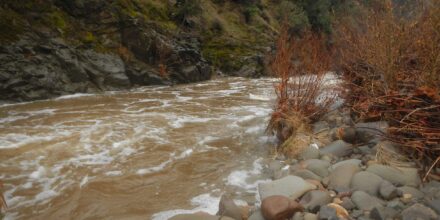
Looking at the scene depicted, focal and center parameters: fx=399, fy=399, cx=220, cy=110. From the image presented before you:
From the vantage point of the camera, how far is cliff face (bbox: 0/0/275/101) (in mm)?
10266

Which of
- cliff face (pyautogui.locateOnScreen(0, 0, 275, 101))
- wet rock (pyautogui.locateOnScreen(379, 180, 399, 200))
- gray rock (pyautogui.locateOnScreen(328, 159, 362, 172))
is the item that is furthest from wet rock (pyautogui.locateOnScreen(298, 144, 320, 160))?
cliff face (pyautogui.locateOnScreen(0, 0, 275, 101))

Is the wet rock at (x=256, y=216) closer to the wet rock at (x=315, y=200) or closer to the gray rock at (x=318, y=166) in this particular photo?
the wet rock at (x=315, y=200)

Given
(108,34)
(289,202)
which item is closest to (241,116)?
(289,202)

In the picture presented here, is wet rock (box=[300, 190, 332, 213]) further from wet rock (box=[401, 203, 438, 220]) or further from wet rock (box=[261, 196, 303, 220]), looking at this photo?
wet rock (box=[401, 203, 438, 220])

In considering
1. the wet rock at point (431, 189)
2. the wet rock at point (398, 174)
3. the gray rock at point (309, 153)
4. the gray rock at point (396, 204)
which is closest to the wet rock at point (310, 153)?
the gray rock at point (309, 153)

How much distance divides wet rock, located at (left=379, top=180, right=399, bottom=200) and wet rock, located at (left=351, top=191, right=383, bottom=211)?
0.09m

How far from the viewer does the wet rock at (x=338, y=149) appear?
4.62 metres

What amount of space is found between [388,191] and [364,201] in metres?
0.23

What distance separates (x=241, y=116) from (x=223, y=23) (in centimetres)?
1248

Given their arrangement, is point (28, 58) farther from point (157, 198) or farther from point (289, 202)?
point (289, 202)

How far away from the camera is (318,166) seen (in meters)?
4.30

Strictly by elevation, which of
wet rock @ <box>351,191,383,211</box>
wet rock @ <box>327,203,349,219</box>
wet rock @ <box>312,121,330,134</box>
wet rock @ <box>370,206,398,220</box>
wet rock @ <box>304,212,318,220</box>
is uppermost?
wet rock @ <box>312,121,330,134</box>

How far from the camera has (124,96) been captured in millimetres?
10859

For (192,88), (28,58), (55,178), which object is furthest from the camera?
(192,88)
